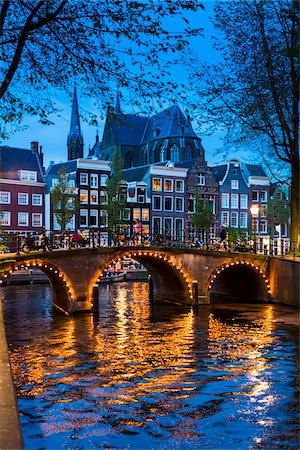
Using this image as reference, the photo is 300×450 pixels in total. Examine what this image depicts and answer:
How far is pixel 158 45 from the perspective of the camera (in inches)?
405

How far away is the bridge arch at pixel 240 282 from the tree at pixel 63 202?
16255mm

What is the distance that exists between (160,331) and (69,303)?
6.84 metres

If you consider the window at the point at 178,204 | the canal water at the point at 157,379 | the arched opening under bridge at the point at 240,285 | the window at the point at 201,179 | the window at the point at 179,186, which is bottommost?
the canal water at the point at 157,379

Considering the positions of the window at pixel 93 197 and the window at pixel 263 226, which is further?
the window at pixel 263 226

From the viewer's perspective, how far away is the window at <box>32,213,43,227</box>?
5397cm

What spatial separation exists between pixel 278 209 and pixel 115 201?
749 inches

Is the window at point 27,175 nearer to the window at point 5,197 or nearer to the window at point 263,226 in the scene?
the window at point 5,197

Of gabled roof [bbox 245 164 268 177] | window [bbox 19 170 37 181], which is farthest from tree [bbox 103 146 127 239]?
gabled roof [bbox 245 164 268 177]

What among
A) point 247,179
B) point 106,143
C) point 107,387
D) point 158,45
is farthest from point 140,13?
point 106,143

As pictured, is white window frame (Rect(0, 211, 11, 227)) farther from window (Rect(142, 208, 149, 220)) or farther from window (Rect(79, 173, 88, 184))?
window (Rect(142, 208, 149, 220))

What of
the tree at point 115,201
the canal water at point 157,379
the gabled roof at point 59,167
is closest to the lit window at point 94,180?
the gabled roof at point 59,167

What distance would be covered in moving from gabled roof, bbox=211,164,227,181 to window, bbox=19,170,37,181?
21.1m

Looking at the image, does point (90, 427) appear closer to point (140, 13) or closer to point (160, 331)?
point (140, 13)

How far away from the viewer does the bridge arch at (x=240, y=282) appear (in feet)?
110
